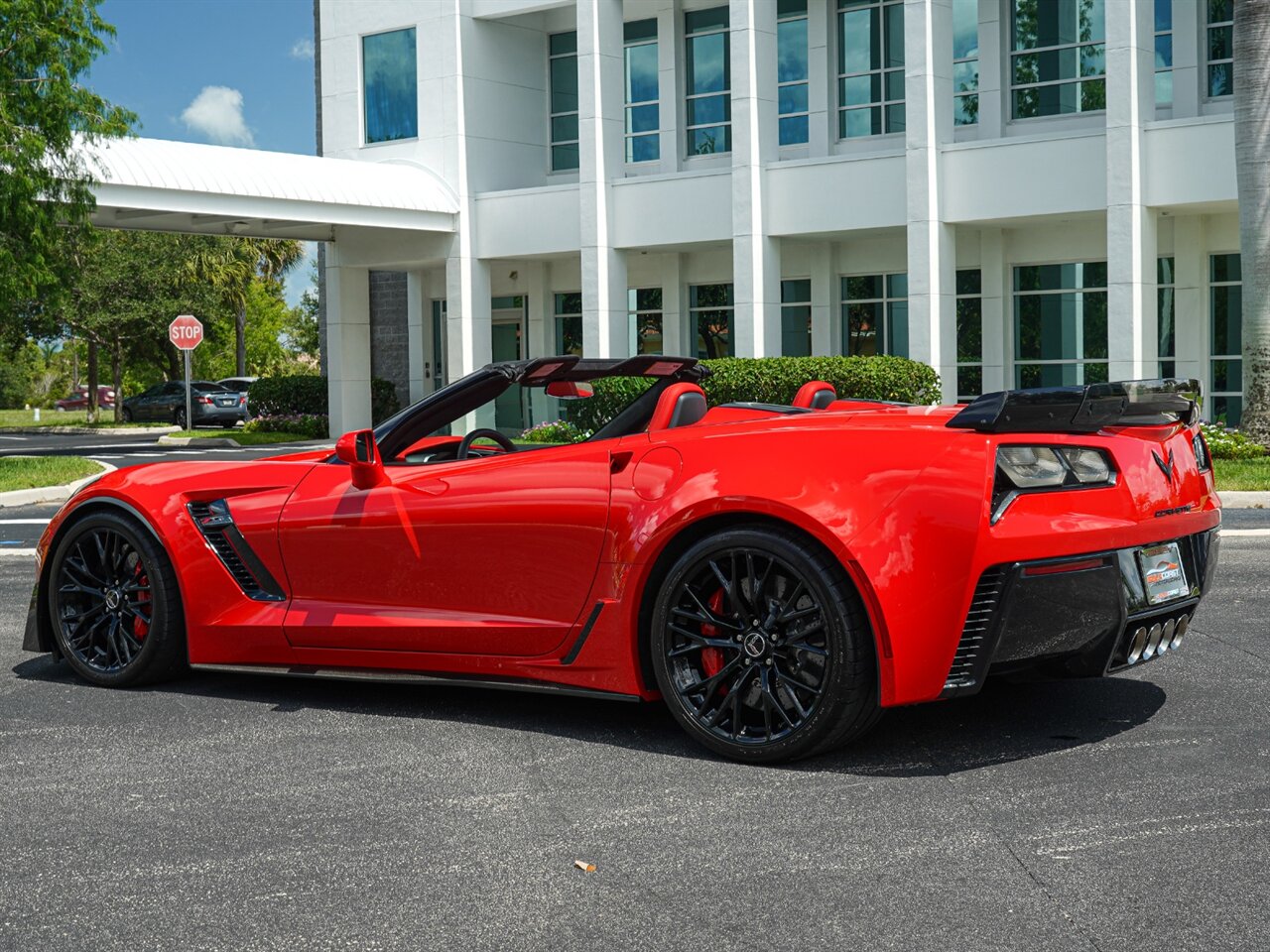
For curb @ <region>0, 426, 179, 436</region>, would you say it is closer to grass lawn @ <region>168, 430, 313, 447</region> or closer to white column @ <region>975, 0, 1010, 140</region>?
grass lawn @ <region>168, 430, 313, 447</region>

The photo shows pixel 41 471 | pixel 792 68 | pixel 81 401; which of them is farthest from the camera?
pixel 81 401

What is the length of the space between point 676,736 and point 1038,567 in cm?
147

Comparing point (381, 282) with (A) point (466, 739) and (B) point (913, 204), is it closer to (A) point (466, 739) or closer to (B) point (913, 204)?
(B) point (913, 204)

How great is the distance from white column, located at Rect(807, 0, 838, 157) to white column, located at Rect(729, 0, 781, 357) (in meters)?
2.53

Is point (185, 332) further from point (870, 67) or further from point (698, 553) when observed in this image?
point (698, 553)

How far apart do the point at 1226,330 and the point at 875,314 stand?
666cm

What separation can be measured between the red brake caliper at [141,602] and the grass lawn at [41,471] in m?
13.0

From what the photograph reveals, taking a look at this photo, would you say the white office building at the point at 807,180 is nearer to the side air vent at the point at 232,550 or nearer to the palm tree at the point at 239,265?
the side air vent at the point at 232,550

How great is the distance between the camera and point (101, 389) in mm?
100375

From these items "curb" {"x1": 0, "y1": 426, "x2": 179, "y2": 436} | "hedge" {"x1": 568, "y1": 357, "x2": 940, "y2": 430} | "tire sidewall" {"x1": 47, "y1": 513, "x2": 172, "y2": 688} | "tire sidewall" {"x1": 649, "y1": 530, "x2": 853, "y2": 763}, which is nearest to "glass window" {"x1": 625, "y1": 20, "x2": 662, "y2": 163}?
"hedge" {"x1": 568, "y1": 357, "x2": 940, "y2": 430}

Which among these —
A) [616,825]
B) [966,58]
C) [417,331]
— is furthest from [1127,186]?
[616,825]

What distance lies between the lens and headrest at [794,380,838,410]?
6.43 m

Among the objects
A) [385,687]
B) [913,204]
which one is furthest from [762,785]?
[913,204]

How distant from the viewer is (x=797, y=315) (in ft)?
104
